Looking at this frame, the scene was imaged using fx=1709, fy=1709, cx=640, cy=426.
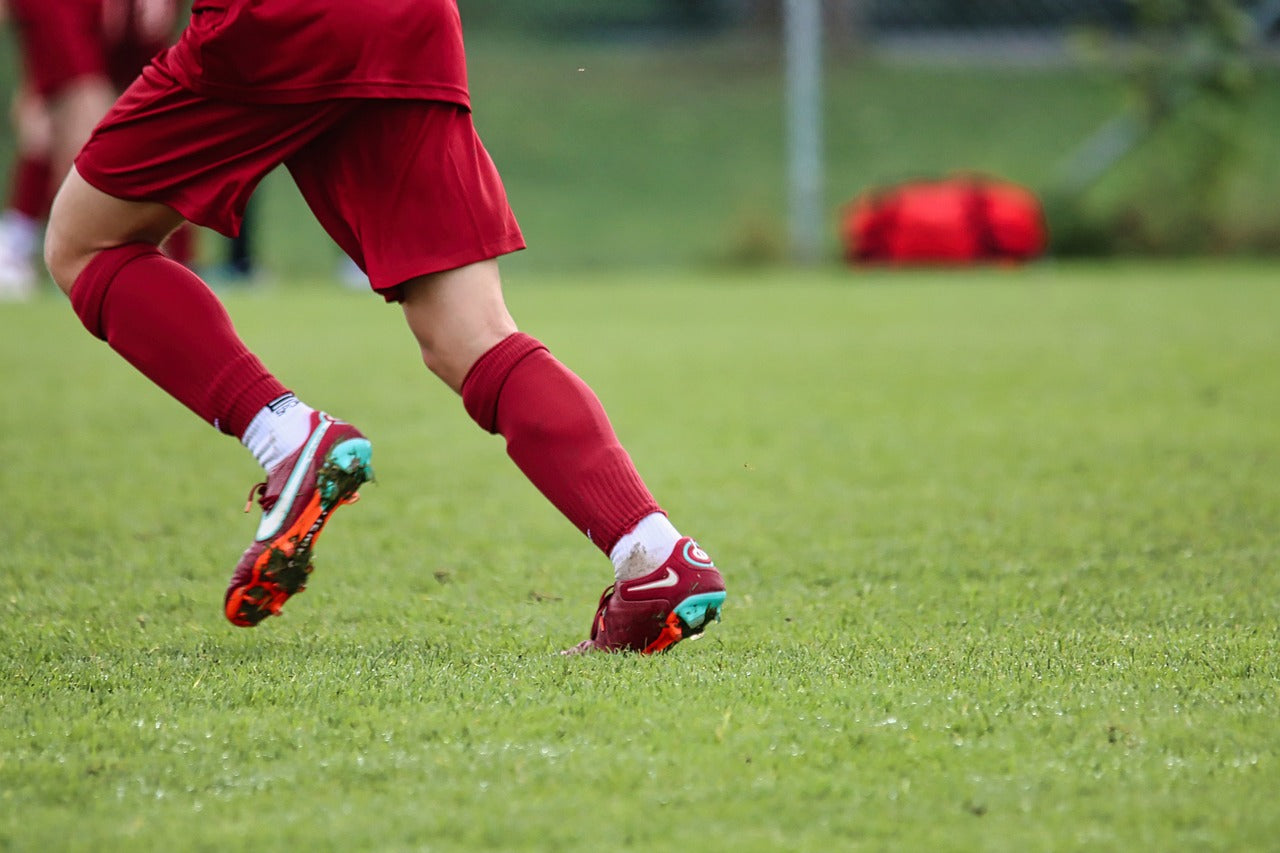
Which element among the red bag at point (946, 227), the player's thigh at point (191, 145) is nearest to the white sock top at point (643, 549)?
the player's thigh at point (191, 145)

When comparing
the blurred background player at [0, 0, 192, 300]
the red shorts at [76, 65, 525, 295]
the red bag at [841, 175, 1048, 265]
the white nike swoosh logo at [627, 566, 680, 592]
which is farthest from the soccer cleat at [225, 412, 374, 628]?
the red bag at [841, 175, 1048, 265]

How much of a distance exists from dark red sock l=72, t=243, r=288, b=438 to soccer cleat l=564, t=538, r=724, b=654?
0.61 m

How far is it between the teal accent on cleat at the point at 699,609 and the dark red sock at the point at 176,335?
27.1 inches

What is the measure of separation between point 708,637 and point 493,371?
547 mm

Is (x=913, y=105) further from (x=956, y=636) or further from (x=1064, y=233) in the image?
(x=956, y=636)

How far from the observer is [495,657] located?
8.09 feet

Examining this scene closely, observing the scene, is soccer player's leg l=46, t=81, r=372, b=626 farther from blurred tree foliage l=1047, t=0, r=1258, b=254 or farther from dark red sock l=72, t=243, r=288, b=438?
blurred tree foliage l=1047, t=0, r=1258, b=254

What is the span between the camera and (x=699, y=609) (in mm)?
2387

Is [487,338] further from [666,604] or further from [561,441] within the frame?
[666,604]

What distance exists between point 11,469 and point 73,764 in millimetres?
2525

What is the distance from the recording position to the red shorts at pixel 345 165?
238 centimetres

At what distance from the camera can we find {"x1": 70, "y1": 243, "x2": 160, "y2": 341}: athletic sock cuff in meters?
2.56

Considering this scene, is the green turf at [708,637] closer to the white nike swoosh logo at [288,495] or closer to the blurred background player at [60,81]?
the white nike swoosh logo at [288,495]

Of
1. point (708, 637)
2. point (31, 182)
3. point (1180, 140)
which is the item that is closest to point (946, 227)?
point (1180, 140)
